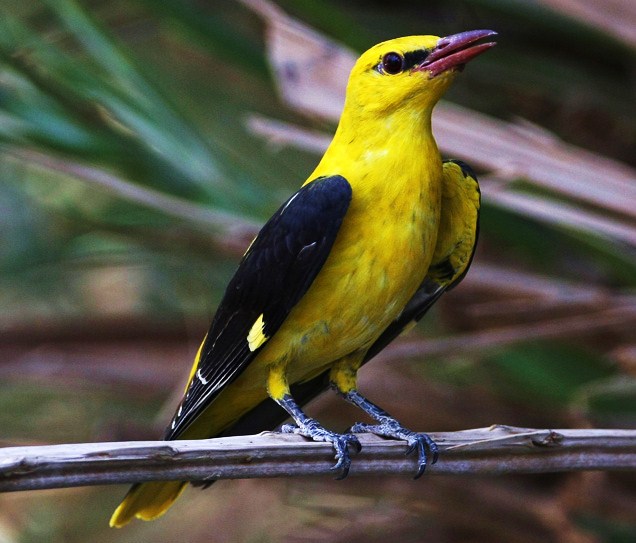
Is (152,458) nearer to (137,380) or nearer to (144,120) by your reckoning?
(144,120)

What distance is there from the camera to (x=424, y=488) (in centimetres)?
351

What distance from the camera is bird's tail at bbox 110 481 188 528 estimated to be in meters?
2.66

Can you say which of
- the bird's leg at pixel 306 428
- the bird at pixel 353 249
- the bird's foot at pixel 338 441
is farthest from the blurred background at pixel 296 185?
the bird's foot at pixel 338 441

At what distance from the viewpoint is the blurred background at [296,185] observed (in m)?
3.01

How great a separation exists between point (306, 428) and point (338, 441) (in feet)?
0.78

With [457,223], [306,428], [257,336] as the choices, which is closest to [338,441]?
[306,428]

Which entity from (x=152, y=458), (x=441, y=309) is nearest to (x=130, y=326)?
(x=441, y=309)

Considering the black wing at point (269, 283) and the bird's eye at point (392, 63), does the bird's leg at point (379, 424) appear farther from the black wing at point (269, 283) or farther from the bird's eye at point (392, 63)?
the bird's eye at point (392, 63)

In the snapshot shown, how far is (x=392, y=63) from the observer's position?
266 centimetres

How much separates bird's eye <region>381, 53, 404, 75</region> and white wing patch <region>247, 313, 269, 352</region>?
2.33 feet

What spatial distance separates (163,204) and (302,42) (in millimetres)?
675

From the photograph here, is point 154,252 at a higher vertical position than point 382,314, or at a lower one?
lower

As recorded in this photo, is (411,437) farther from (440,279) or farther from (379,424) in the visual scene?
(440,279)

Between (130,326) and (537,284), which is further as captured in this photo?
(130,326)
